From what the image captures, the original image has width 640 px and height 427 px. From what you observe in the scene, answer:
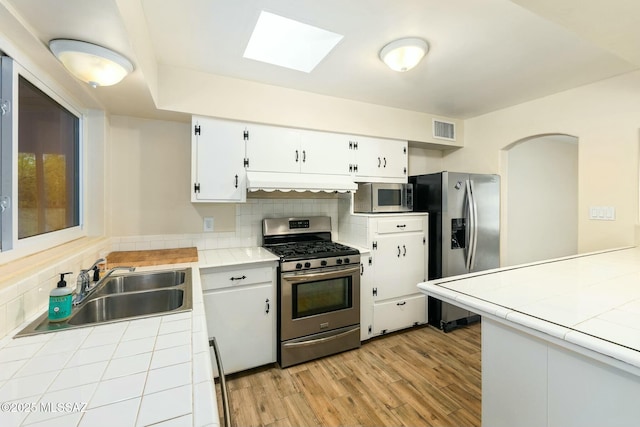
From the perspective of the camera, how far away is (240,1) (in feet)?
4.92

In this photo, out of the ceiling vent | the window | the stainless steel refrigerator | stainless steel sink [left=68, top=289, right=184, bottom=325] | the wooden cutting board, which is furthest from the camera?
the ceiling vent

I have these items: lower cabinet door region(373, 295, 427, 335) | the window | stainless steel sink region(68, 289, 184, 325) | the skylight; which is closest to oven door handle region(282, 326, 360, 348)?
lower cabinet door region(373, 295, 427, 335)

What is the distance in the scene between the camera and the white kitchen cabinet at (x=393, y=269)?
8.96 feet

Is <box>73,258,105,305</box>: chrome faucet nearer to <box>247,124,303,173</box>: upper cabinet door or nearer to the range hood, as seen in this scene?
the range hood

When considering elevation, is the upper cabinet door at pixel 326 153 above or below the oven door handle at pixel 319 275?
above

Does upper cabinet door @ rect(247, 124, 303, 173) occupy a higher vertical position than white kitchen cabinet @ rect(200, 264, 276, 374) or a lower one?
higher

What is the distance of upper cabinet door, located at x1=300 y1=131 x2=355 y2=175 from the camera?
2.69 metres

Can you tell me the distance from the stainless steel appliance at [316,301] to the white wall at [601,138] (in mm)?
2173

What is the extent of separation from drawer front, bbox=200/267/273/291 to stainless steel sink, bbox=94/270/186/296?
0.24 m

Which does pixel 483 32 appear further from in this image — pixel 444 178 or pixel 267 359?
pixel 267 359

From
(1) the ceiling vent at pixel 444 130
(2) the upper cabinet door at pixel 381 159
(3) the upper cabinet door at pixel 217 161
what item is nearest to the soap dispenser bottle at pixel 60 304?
(3) the upper cabinet door at pixel 217 161

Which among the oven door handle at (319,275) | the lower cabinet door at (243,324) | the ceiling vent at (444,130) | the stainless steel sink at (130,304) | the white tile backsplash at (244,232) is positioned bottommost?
the lower cabinet door at (243,324)

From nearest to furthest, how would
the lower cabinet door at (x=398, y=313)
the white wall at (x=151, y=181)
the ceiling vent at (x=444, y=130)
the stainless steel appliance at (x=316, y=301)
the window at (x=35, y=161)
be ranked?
the window at (x=35, y=161)
the stainless steel appliance at (x=316, y=301)
the white wall at (x=151, y=181)
the lower cabinet door at (x=398, y=313)
the ceiling vent at (x=444, y=130)

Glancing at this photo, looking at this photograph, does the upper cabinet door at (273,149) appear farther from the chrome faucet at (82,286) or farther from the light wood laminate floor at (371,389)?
the light wood laminate floor at (371,389)
